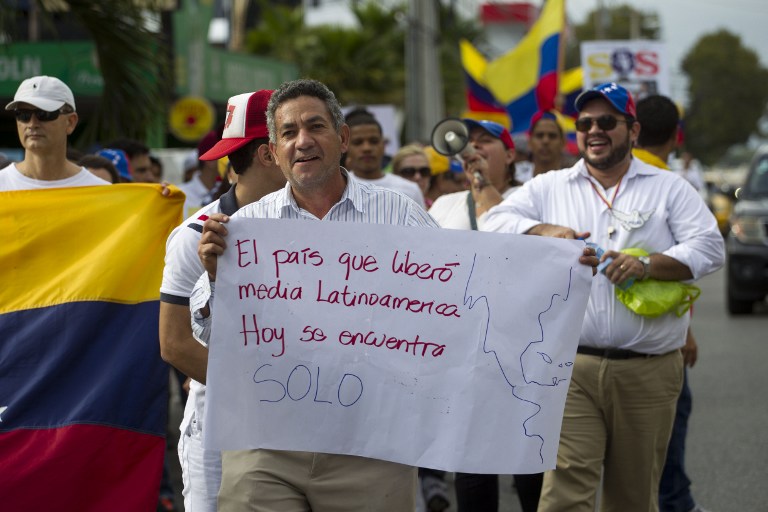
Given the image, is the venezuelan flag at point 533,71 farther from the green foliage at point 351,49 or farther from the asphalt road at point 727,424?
the green foliage at point 351,49

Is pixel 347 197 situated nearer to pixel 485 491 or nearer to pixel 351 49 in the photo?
pixel 485 491

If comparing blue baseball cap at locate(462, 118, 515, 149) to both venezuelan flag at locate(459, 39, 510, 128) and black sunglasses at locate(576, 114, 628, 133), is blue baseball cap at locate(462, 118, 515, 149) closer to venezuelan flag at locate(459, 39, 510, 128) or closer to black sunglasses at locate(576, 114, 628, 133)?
black sunglasses at locate(576, 114, 628, 133)

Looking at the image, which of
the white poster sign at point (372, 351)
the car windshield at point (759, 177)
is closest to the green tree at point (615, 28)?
the car windshield at point (759, 177)

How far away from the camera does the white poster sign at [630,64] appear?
1452cm

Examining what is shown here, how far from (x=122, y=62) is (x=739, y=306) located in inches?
355

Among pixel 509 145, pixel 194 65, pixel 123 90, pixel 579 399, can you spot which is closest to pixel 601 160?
pixel 579 399

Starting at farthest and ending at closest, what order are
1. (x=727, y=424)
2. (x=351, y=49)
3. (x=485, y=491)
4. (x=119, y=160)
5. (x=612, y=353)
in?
1. (x=351, y=49)
2. (x=727, y=424)
3. (x=119, y=160)
4. (x=485, y=491)
5. (x=612, y=353)

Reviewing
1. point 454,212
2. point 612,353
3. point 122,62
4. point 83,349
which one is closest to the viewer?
point 83,349

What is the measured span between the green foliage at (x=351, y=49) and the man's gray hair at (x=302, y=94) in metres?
27.7

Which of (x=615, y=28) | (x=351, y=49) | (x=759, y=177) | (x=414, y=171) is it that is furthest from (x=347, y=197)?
(x=615, y=28)

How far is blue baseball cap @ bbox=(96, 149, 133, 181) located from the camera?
7.89m

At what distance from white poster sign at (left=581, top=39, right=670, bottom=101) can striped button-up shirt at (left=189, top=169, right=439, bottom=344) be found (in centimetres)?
1106

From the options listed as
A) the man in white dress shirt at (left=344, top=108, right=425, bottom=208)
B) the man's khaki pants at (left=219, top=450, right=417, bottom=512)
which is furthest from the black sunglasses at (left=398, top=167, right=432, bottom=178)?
the man's khaki pants at (left=219, top=450, right=417, bottom=512)

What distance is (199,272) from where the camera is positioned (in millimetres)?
3793
